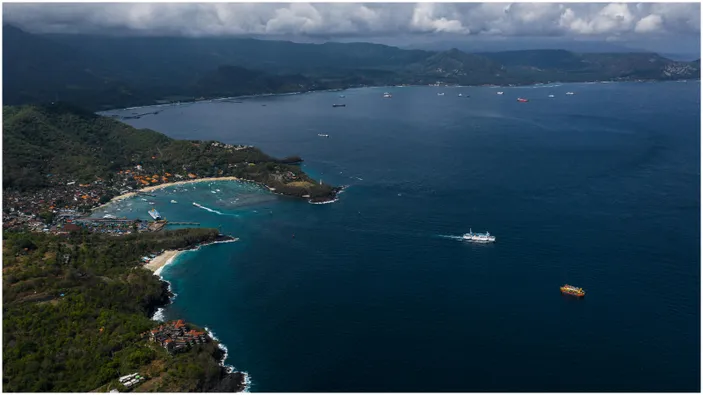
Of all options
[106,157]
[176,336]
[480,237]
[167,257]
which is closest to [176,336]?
[176,336]

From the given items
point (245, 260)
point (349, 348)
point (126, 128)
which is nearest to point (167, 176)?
point (126, 128)

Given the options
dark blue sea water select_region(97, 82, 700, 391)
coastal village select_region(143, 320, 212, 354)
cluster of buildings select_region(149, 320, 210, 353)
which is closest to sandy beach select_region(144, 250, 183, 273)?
dark blue sea water select_region(97, 82, 700, 391)

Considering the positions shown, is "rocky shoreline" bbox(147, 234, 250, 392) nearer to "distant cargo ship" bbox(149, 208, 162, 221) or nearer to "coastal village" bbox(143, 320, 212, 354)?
"coastal village" bbox(143, 320, 212, 354)

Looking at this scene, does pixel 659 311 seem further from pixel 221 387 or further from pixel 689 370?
pixel 221 387

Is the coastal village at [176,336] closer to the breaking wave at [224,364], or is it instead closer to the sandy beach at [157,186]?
the breaking wave at [224,364]

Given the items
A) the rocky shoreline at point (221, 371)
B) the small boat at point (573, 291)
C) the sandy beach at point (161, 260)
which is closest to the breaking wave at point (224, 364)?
the rocky shoreline at point (221, 371)
